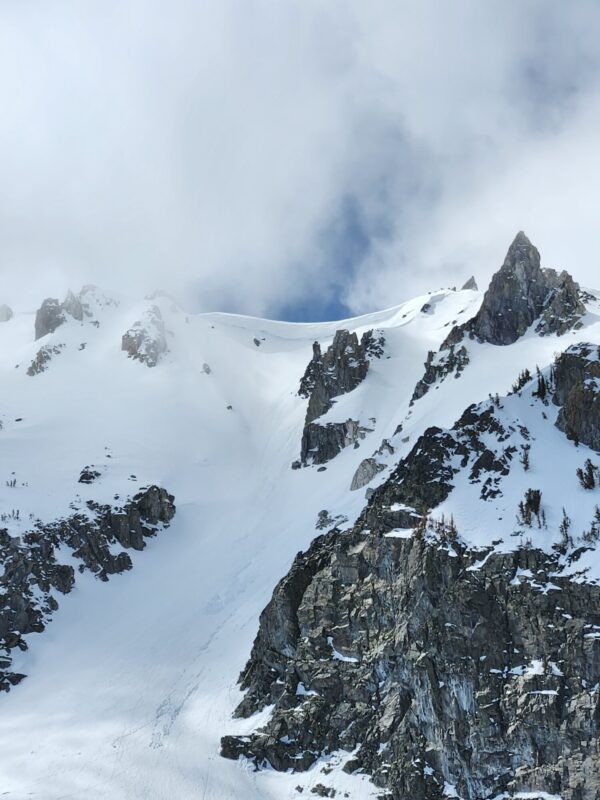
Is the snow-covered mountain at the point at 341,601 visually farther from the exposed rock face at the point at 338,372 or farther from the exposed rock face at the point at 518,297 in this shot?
the exposed rock face at the point at 338,372

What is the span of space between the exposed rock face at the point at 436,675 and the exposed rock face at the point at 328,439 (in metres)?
67.8

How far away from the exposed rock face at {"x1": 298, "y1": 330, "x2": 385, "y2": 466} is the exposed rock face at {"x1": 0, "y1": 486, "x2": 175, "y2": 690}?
33.5 metres

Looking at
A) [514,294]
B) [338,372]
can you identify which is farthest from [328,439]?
[514,294]

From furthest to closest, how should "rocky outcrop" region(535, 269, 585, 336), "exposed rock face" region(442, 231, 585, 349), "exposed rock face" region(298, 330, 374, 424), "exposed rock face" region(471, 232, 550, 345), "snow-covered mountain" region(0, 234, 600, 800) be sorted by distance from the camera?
"exposed rock face" region(298, 330, 374, 424) < "exposed rock face" region(471, 232, 550, 345) < "exposed rock face" region(442, 231, 585, 349) < "rocky outcrop" region(535, 269, 585, 336) < "snow-covered mountain" region(0, 234, 600, 800)

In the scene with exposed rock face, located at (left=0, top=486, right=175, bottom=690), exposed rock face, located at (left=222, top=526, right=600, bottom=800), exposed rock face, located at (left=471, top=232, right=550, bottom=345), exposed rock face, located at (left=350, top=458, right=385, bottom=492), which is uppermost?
exposed rock face, located at (left=471, top=232, right=550, bottom=345)

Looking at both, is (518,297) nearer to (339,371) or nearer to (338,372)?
(339,371)

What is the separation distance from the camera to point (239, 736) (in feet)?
292

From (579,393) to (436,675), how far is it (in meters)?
42.4

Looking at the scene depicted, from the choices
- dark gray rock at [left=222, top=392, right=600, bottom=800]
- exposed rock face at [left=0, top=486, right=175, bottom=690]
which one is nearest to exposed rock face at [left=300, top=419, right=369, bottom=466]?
exposed rock face at [left=0, top=486, right=175, bottom=690]

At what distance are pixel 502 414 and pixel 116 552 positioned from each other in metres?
81.2

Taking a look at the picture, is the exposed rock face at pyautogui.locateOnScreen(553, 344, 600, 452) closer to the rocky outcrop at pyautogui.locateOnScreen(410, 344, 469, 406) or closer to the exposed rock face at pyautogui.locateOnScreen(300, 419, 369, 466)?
the rocky outcrop at pyautogui.locateOnScreen(410, 344, 469, 406)

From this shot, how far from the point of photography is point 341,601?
95625 millimetres

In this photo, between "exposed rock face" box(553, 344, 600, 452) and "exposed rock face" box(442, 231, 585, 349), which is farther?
"exposed rock face" box(442, 231, 585, 349)

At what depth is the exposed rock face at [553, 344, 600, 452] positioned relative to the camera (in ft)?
324
